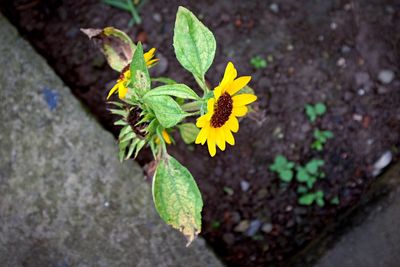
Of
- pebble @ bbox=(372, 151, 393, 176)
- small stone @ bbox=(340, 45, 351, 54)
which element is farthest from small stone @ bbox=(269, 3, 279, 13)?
pebble @ bbox=(372, 151, 393, 176)

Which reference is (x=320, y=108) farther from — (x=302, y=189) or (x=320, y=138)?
(x=302, y=189)

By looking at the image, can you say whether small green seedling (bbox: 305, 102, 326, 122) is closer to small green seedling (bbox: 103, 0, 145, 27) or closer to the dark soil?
the dark soil

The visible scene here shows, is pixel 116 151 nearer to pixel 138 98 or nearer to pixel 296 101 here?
pixel 138 98

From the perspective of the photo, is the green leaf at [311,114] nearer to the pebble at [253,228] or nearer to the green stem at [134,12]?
the pebble at [253,228]

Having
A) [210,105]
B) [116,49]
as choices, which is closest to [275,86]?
[116,49]

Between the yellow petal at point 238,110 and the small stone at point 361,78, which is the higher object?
the yellow petal at point 238,110

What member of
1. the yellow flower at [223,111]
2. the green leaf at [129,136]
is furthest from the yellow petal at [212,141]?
the green leaf at [129,136]

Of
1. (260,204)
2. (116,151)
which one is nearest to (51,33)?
(116,151)
